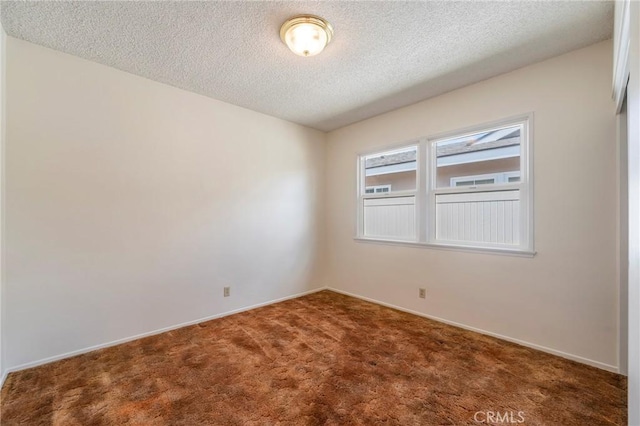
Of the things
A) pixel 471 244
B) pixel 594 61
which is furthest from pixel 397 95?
pixel 471 244

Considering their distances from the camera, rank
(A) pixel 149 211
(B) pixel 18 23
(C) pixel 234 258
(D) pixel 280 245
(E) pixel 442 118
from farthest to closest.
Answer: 1. (D) pixel 280 245
2. (C) pixel 234 258
3. (E) pixel 442 118
4. (A) pixel 149 211
5. (B) pixel 18 23

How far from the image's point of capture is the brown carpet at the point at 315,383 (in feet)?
5.28

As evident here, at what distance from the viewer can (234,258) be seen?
3334 millimetres

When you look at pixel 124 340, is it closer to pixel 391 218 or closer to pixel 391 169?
pixel 391 218

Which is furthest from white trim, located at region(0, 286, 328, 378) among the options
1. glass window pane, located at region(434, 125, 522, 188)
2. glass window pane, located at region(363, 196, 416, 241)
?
glass window pane, located at region(434, 125, 522, 188)

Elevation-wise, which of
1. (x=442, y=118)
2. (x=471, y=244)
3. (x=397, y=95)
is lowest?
(x=471, y=244)

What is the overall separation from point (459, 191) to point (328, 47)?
2.05m

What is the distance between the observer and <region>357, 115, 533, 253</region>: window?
8.50 feet

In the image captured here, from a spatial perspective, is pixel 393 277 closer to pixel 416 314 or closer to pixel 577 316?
pixel 416 314

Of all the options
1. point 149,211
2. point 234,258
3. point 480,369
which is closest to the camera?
A: point 480,369

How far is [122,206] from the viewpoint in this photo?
2.54 m

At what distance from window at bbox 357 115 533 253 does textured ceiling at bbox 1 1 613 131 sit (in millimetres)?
666

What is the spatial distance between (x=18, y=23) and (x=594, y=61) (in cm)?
446

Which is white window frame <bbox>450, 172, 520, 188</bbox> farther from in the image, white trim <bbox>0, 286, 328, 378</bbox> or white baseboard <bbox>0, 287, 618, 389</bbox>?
white trim <bbox>0, 286, 328, 378</bbox>
